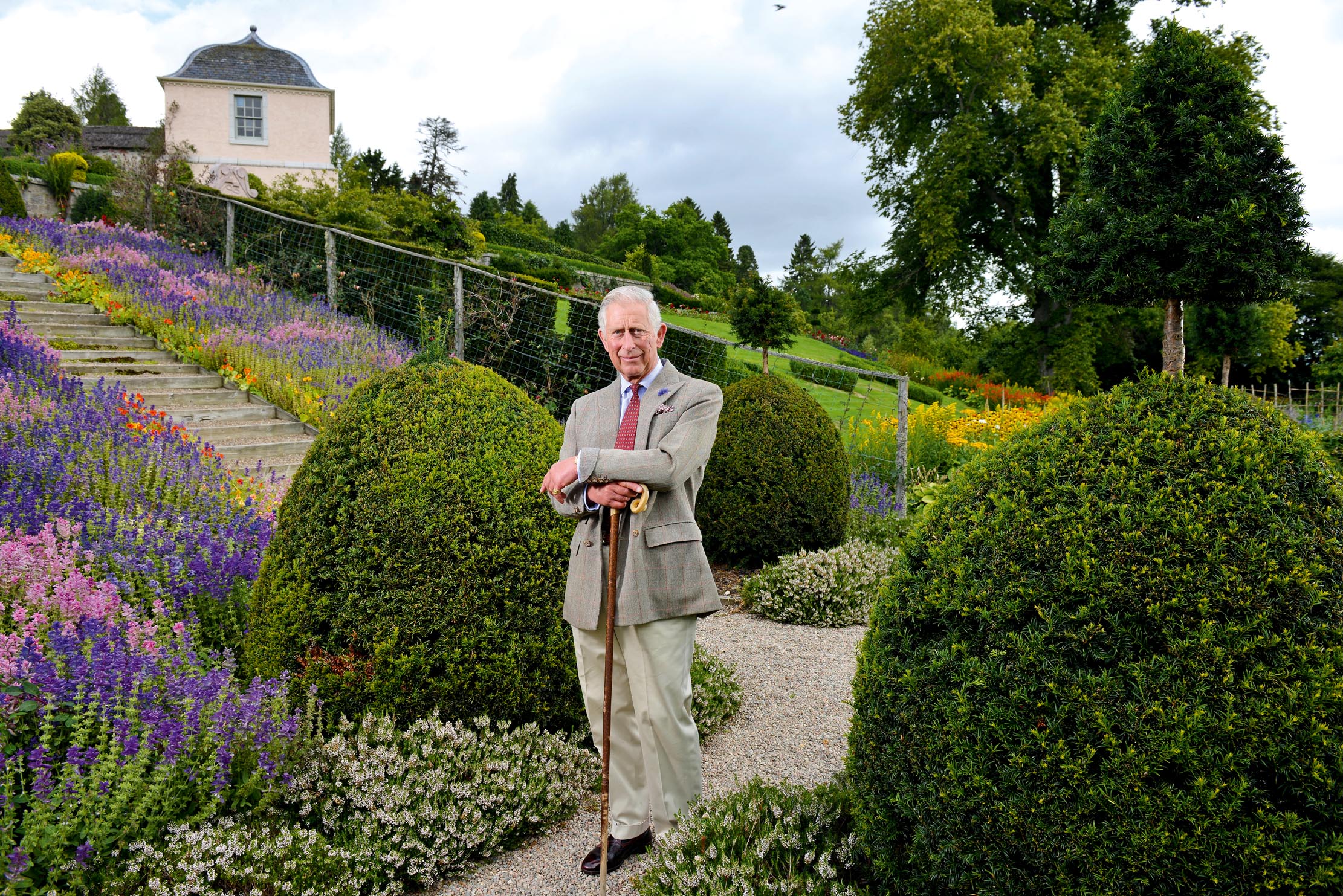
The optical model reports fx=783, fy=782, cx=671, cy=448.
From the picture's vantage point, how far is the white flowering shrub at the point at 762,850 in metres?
2.15

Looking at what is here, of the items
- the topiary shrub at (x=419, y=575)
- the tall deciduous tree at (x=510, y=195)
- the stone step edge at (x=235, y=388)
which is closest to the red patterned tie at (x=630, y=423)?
the topiary shrub at (x=419, y=575)

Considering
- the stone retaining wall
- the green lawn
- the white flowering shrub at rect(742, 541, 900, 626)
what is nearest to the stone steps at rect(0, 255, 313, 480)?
the green lawn

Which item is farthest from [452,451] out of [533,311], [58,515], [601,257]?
[601,257]

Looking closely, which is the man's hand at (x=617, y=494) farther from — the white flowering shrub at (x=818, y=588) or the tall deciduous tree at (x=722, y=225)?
the tall deciduous tree at (x=722, y=225)

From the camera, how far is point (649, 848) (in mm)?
2553

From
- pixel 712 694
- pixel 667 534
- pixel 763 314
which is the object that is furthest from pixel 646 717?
pixel 763 314

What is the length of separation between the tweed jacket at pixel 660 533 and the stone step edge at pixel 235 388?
5.72 metres

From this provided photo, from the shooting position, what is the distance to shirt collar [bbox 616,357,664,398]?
8.48 feet

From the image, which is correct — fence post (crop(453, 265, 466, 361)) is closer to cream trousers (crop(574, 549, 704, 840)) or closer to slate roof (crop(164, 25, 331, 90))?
cream trousers (crop(574, 549, 704, 840))

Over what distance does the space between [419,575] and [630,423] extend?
3.27ft

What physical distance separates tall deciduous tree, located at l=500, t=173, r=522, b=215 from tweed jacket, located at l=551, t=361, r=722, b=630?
55.4 m

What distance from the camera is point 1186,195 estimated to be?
702 centimetres

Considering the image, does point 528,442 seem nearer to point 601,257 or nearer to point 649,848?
point 649,848

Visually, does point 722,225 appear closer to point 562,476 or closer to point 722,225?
point 722,225
